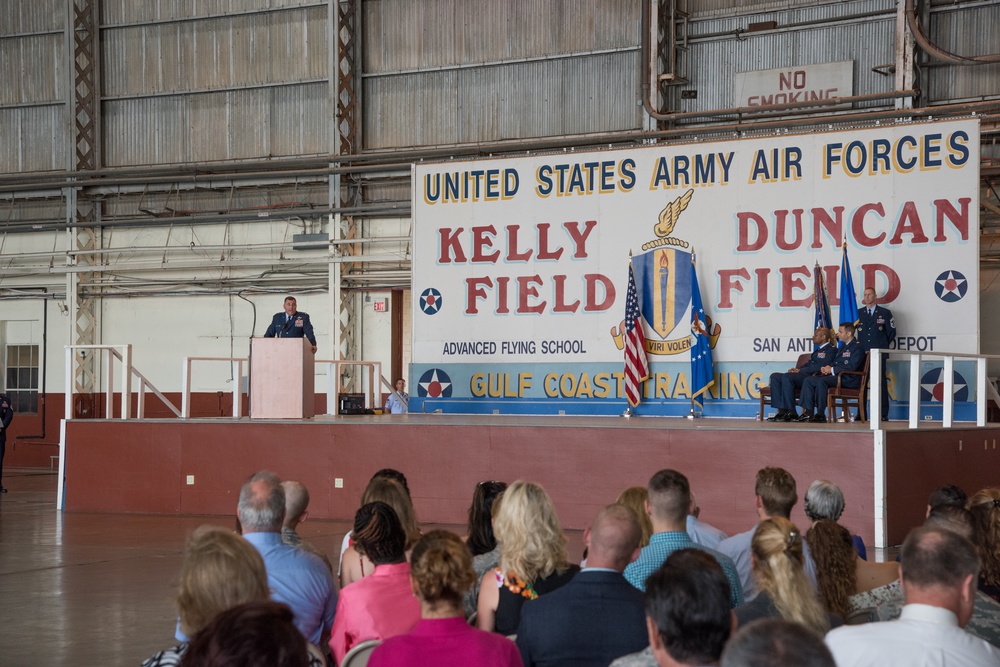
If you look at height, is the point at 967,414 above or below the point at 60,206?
below

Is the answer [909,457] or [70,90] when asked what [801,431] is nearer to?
[909,457]

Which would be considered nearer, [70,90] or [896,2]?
[896,2]

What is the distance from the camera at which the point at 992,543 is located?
4.57 metres

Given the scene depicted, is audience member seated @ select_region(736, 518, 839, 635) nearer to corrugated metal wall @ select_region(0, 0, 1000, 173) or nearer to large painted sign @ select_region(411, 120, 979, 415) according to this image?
large painted sign @ select_region(411, 120, 979, 415)

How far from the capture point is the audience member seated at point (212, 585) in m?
2.99

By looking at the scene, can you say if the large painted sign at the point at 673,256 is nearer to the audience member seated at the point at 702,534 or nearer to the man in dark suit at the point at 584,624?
the audience member seated at the point at 702,534

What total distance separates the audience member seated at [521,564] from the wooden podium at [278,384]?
1019cm

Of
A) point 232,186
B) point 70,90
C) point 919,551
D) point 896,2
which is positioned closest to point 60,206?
point 70,90

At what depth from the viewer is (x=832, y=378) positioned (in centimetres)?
1296

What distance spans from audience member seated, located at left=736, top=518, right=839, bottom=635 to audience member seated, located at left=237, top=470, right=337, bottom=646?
69.0 inches

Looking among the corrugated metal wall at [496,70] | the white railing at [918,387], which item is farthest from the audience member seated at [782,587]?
the corrugated metal wall at [496,70]

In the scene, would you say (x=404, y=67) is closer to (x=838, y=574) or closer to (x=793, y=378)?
(x=793, y=378)

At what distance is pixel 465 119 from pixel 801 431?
11829 mm

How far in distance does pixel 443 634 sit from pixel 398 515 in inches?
69.9
